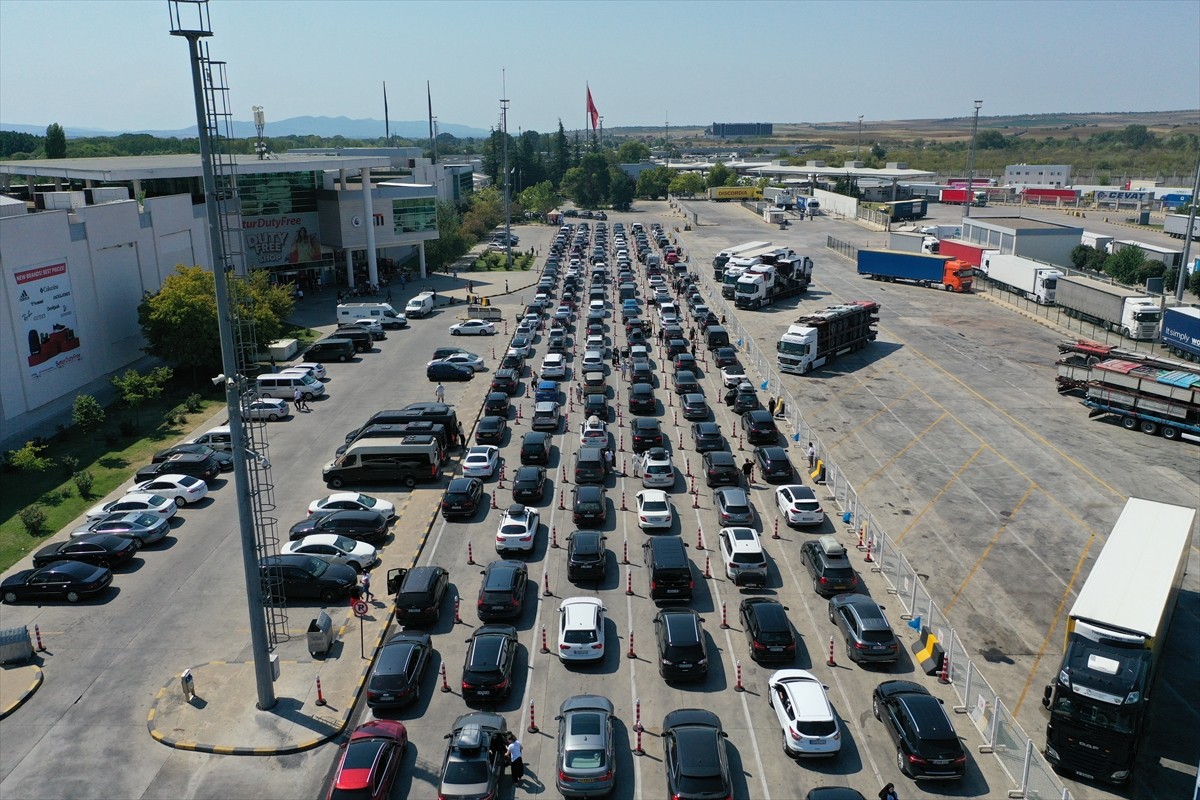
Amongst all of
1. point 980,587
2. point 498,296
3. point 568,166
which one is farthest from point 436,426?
point 568,166

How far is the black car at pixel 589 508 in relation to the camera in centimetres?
3138

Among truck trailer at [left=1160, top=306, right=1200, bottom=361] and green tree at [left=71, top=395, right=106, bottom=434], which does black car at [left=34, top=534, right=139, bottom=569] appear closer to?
green tree at [left=71, top=395, right=106, bottom=434]

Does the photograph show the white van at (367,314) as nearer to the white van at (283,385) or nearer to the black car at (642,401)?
the white van at (283,385)

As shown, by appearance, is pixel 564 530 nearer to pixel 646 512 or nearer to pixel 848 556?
pixel 646 512

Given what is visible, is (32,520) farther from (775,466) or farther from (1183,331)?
(1183,331)

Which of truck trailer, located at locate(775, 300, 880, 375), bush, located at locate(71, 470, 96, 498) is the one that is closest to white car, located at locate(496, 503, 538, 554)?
bush, located at locate(71, 470, 96, 498)

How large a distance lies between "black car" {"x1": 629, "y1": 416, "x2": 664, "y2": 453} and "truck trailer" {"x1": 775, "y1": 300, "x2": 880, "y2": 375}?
612 inches

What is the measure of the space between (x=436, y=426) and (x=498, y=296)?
142 feet

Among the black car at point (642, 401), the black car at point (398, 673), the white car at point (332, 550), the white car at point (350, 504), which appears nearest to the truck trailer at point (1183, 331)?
the black car at point (642, 401)

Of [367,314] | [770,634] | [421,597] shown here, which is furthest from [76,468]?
[770,634]

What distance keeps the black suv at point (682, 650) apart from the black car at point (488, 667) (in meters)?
3.91

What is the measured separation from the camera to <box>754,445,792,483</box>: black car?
35562 mm

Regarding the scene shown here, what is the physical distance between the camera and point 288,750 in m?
20.1

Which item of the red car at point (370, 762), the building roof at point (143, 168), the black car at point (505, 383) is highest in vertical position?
the building roof at point (143, 168)
